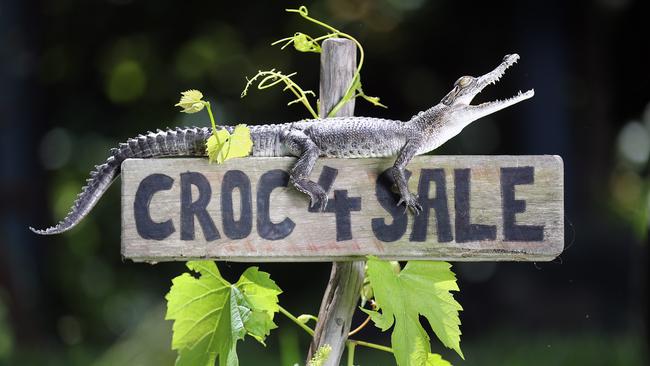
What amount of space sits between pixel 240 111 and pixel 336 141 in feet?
9.08

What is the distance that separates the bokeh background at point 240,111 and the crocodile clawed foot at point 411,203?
2.44 m

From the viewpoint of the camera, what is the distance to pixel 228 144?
1.24 m

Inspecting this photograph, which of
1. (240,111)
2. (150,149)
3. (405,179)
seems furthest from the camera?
(240,111)

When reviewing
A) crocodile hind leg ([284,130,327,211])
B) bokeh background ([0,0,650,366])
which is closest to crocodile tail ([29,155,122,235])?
crocodile hind leg ([284,130,327,211])

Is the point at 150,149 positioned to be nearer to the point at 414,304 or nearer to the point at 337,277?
the point at 337,277

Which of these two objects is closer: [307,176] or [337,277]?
[307,176]

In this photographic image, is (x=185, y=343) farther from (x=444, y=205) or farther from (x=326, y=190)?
(x=444, y=205)

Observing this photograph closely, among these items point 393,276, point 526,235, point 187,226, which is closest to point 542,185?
point 526,235

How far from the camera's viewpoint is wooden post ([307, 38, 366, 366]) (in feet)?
4.37

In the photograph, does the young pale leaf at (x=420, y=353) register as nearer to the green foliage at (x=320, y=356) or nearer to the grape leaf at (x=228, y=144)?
the green foliage at (x=320, y=356)

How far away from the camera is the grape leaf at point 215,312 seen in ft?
4.15

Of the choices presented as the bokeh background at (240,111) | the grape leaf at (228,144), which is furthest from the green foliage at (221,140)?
the bokeh background at (240,111)

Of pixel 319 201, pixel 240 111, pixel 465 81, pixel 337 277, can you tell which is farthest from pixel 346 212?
pixel 240 111

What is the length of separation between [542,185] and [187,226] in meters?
0.52
